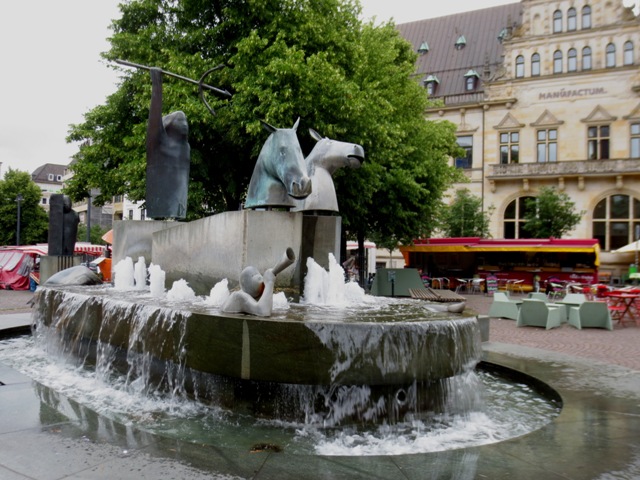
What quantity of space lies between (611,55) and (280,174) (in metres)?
41.8

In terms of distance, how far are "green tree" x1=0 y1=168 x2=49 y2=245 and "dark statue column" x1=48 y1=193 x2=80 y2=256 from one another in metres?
40.2

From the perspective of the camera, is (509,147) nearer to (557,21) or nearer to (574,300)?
(557,21)

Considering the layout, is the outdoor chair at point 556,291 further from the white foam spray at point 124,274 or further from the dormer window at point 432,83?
the dormer window at point 432,83

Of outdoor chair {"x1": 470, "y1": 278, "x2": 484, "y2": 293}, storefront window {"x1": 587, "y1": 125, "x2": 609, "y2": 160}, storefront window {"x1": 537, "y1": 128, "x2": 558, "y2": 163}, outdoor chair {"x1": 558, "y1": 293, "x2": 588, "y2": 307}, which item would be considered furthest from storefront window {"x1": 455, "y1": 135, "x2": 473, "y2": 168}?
outdoor chair {"x1": 558, "y1": 293, "x2": 588, "y2": 307}

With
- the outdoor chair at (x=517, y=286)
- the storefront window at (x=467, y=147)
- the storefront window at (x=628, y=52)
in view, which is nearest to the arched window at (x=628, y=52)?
the storefront window at (x=628, y=52)

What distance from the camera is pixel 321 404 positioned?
4.87 m

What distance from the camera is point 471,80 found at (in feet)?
160

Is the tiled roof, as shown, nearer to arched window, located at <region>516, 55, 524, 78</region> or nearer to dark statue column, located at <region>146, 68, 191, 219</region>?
arched window, located at <region>516, 55, 524, 78</region>

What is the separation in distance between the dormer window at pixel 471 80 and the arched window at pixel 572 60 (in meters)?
8.59

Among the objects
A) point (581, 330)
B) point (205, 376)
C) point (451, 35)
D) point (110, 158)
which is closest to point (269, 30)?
point (110, 158)

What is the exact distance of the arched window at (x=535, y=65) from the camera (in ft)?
139

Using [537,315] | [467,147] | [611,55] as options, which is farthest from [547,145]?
[537,315]

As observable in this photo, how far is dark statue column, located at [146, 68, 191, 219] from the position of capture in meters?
8.76

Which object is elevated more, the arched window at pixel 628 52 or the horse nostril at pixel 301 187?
the arched window at pixel 628 52
